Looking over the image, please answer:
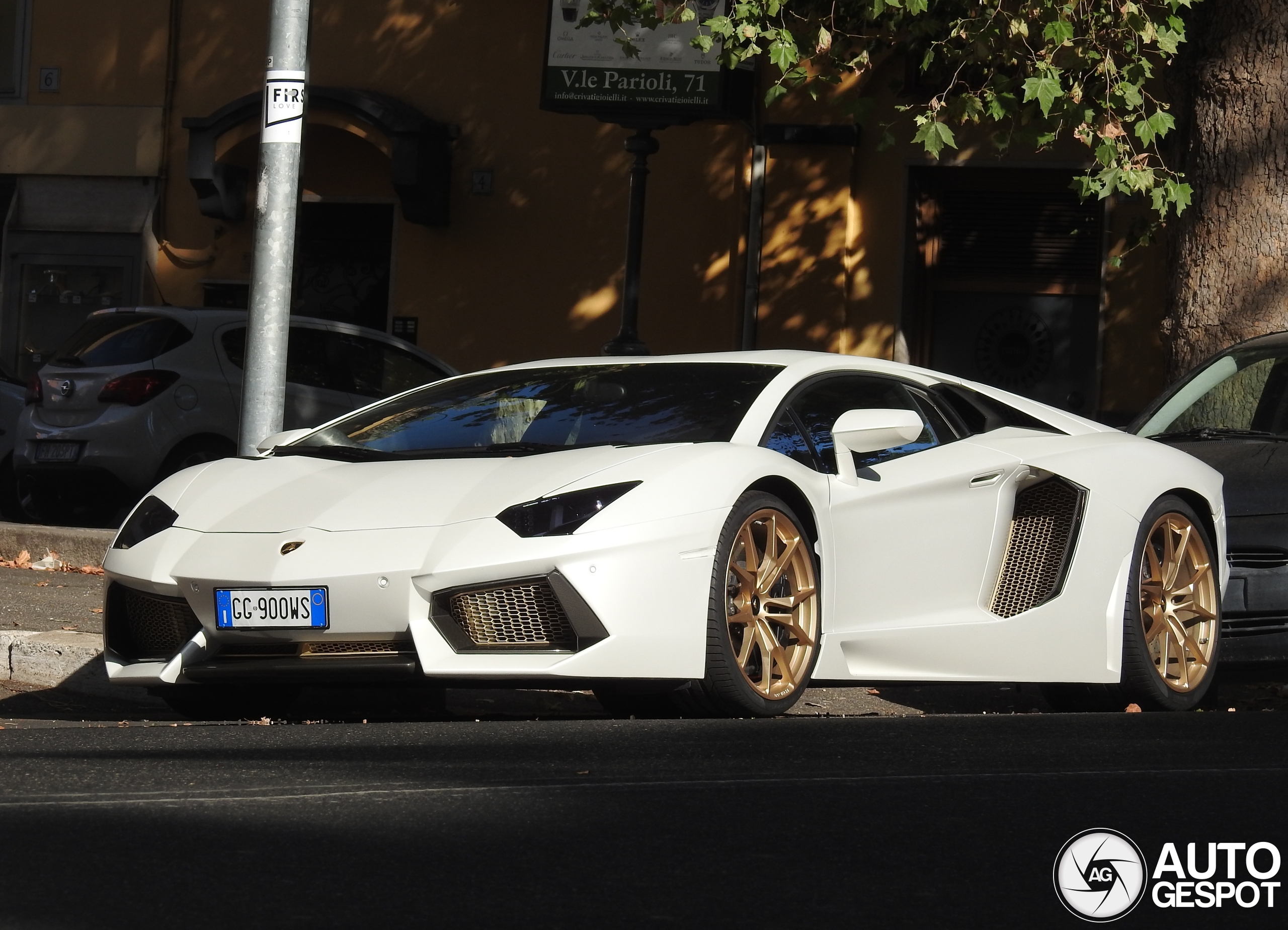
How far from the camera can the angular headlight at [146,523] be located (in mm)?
5828

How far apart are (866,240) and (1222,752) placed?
1316 cm

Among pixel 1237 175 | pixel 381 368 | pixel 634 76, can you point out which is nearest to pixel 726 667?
pixel 1237 175

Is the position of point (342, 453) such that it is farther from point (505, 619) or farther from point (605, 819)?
point (605, 819)

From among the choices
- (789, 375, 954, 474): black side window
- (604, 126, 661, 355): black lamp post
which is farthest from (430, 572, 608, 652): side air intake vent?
(604, 126, 661, 355): black lamp post

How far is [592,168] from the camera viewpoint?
1853 centimetres

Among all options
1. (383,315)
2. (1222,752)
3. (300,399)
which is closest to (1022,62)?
(300,399)

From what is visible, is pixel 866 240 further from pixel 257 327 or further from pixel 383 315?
pixel 257 327

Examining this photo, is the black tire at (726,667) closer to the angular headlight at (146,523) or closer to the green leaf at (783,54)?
the angular headlight at (146,523)

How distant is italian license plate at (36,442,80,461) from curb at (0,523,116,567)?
1.24 meters

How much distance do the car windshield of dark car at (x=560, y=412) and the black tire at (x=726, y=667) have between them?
385 millimetres

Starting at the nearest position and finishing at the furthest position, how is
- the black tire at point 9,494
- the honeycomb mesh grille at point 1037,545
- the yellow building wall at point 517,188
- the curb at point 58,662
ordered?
the honeycomb mesh grille at point 1037,545 → the curb at point 58,662 → the black tire at point 9,494 → the yellow building wall at point 517,188

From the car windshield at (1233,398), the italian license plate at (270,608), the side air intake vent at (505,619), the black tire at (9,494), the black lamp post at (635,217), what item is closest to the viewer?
the side air intake vent at (505,619)

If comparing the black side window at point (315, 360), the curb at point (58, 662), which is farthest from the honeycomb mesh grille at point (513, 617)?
the black side window at point (315, 360)

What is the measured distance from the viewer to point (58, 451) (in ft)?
39.5
